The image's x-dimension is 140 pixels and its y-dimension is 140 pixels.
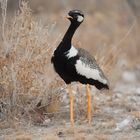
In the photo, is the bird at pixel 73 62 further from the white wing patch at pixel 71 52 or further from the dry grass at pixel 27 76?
the dry grass at pixel 27 76

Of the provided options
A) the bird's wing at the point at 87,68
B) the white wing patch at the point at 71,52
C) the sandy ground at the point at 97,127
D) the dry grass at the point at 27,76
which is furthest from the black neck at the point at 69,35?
the sandy ground at the point at 97,127

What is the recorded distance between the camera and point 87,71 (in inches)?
342

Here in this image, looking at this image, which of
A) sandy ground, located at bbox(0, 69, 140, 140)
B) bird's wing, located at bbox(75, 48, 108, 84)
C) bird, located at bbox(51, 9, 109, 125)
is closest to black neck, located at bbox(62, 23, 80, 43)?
bird, located at bbox(51, 9, 109, 125)

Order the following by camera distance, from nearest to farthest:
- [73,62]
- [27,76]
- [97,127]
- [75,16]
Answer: [73,62]
[75,16]
[97,127]
[27,76]

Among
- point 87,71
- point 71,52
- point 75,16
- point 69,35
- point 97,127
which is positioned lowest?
point 97,127

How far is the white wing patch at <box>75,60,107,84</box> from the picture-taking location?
8562 millimetres

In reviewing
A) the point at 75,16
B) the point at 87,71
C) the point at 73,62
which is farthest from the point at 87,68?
the point at 75,16

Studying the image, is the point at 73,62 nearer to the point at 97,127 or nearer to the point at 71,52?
the point at 71,52

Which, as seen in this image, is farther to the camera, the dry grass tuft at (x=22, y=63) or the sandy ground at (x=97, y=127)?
the dry grass tuft at (x=22, y=63)

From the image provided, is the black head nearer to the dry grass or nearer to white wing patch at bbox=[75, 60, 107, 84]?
white wing patch at bbox=[75, 60, 107, 84]

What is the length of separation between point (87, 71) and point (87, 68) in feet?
0.12

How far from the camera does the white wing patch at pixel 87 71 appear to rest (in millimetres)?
8562

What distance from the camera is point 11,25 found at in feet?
30.5

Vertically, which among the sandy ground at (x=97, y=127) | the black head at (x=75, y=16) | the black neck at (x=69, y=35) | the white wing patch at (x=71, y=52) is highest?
the black head at (x=75, y=16)
